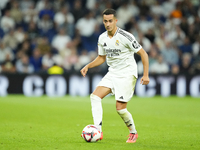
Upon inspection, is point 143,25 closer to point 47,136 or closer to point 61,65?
point 61,65

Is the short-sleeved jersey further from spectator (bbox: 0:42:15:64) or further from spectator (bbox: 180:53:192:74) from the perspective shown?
spectator (bbox: 180:53:192:74)

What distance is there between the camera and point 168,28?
18.8 meters

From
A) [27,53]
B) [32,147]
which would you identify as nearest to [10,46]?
[27,53]

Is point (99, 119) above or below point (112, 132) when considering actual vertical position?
above

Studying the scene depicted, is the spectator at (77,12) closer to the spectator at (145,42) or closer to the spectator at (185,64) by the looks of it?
the spectator at (145,42)

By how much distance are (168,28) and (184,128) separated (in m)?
11.8

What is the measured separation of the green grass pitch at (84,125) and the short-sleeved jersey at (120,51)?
112cm

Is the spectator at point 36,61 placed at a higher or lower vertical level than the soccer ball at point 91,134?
higher

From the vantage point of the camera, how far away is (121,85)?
595 cm

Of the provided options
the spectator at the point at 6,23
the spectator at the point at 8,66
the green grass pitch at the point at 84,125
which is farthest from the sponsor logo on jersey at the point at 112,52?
the spectator at the point at 6,23

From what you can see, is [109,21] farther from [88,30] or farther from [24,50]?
[88,30]

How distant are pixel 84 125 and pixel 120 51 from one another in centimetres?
251

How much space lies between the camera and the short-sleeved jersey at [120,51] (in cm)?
590

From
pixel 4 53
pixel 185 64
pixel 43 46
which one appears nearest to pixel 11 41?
pixel 4 53
